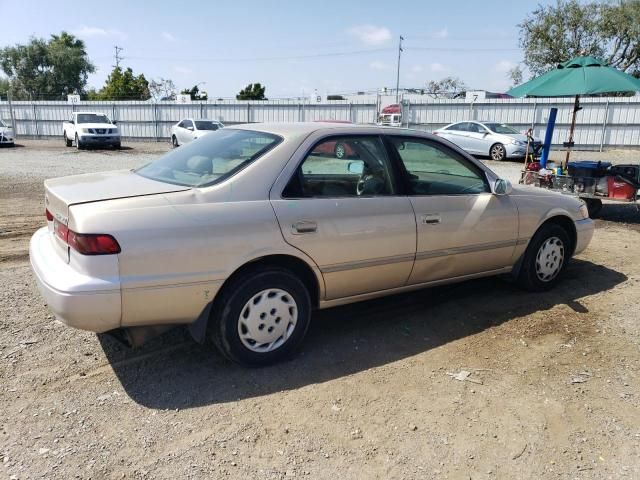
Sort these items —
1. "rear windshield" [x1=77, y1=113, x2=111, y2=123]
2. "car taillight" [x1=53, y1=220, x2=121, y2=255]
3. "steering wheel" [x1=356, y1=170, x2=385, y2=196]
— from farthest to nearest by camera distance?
"rear windshield" [x1=77, y1=113, x2=111, y2=123], "steering wheel" [x1=356, y1=170, x2=385, y2=196], "car taillight" [x1=53, y1=220, x2=121, y2=255]

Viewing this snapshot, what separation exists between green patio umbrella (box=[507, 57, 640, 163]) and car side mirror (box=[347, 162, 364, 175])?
632cm

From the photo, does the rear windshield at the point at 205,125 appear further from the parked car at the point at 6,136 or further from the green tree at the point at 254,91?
the green tree at the point at 254,91

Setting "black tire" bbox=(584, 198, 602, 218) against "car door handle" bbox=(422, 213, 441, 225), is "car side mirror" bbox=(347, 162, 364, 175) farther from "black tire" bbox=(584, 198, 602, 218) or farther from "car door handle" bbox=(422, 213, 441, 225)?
"black tire" bbox=(584, 198, 602, 218)

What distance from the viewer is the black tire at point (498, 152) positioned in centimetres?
1898

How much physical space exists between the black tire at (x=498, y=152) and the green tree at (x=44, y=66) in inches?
2214

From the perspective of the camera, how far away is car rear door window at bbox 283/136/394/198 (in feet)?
12.0

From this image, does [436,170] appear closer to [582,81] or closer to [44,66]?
[582,81]

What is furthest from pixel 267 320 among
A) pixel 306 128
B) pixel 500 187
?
pixel 500 187

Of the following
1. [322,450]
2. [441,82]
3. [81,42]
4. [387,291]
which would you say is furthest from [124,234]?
[81,42]

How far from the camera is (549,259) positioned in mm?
5141

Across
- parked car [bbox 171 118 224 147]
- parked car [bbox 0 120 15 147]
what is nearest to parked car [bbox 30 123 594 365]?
parked car [bbox 171 118 224 147]

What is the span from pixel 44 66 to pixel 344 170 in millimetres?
70974

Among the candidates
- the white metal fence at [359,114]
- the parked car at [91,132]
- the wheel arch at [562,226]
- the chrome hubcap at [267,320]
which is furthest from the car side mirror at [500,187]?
the parked car at [91,132]

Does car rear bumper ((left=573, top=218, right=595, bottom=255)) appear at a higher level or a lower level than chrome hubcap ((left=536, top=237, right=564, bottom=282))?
higher
